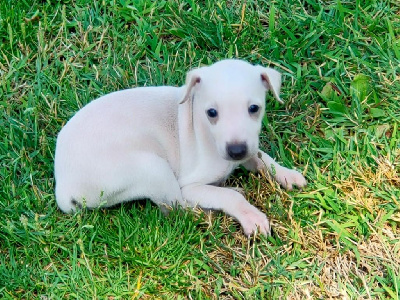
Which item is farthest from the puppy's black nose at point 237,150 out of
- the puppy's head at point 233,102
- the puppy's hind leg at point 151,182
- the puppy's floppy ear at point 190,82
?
the puppy's hind leg at point 151,182

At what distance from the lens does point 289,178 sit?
17.2 feet

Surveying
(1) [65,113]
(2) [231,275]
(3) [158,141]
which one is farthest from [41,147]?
(2) [231,275]

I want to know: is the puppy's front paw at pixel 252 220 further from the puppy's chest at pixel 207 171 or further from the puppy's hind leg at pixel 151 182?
the puppy's hind leg at pixel 151 182

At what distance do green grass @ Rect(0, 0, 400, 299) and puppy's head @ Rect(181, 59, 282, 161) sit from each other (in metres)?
0.65

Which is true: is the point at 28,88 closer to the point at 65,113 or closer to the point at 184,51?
the point at 65,113

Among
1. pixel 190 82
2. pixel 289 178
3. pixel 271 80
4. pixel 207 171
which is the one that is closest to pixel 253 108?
pixel 271 80

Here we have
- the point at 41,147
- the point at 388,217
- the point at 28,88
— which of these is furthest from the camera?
the point at 28,88

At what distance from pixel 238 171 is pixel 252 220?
2.24 feet

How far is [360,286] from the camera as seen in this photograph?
461cm

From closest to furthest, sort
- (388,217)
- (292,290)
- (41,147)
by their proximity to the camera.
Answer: (292,290) → (388,217) → (41,147)

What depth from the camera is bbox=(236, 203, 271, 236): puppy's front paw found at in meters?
4.88

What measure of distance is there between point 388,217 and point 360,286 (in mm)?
559

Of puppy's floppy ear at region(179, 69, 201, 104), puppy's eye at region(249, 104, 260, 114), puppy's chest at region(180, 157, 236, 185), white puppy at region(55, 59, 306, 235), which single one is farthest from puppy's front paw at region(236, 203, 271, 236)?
puppy's floppy ear at region(179, 69, 201, 104)

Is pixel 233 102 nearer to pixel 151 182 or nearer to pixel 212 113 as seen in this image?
Result: pixel 212 113
